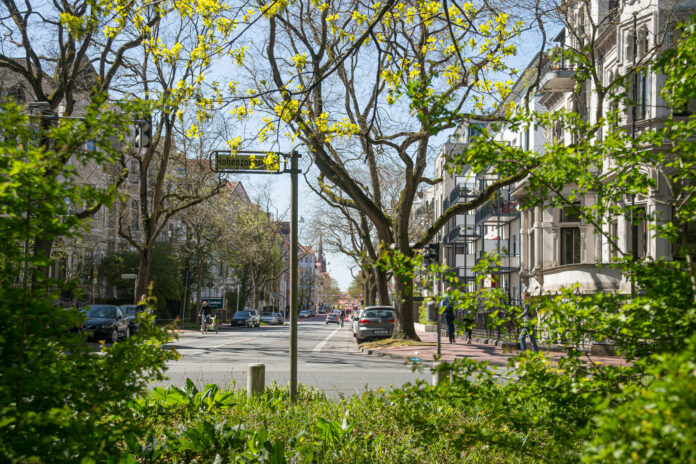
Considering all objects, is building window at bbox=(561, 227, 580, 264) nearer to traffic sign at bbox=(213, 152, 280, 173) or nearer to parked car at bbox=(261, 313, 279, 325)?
traffic sign at bbox=(213, 152, 280, 173)

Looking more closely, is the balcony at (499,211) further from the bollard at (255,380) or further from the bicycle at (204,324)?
the bollard at (255,380)

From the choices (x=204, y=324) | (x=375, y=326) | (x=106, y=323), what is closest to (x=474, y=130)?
(x=375, y=326)

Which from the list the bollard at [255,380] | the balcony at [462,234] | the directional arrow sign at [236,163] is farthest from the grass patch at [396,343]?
the balcony at [462,234]

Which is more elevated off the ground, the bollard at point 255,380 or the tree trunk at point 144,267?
the tree trunk at point 144,267

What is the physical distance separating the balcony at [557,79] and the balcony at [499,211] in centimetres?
806

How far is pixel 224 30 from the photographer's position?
9.47m

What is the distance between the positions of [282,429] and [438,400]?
2.54m

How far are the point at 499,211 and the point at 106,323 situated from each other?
20.3 meters

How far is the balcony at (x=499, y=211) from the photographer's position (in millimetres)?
35838

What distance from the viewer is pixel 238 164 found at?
7.25 meters

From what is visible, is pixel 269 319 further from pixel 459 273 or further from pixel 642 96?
pixel 642 96

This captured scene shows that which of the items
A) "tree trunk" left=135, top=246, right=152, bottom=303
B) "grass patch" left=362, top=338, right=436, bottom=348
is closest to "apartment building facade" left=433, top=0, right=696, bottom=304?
"grass patch" left=362, top=338, right=436, bottom=348

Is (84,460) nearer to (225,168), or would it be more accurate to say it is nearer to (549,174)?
(549,174)

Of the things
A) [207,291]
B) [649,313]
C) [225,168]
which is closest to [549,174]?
[649,313]
